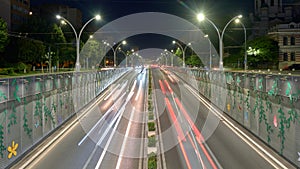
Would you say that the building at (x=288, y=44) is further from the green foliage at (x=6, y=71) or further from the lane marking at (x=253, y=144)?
the lane marking at (x=253, y=144)

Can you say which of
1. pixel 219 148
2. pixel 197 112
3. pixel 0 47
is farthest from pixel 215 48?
pixel 219 148

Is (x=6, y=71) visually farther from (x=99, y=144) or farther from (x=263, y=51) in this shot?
(x=263, y=51)

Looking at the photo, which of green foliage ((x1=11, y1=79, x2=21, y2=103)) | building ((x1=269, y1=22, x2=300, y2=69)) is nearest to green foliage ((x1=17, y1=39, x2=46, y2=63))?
building ((x1=269, y1=22, x2=300, y2=69))

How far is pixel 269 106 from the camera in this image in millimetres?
18469

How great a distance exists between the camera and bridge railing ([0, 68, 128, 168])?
14672 millimetres

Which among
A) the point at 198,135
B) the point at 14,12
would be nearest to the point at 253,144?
the point at 198,135

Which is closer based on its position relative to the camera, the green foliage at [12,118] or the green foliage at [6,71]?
the green foliage at [12,118]

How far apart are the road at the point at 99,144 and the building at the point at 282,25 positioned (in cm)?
6468

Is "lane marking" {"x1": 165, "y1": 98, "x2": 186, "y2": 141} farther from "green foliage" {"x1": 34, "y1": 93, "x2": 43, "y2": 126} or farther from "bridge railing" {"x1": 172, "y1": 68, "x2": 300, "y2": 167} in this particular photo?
"green foliage" {"x1": 34, "y1": 93, "x2": 43, "y2": 126}

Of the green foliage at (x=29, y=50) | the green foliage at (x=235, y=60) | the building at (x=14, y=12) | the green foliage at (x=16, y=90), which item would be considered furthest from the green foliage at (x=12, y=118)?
the building at (x=14, y=12)

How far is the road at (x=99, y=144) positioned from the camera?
1614 cm

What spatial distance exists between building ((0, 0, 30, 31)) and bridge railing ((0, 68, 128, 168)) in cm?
7970

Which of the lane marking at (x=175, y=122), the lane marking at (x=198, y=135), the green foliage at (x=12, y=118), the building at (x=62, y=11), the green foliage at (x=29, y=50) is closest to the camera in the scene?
the green foliage at (x=12, y=118)

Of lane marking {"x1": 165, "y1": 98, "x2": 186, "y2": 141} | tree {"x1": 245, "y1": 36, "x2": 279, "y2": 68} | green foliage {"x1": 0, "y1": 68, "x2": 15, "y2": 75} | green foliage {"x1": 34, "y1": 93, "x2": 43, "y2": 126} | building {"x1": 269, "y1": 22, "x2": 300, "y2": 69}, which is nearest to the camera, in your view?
green foliage {"x1": 34, "y1": 93, "x2": 43, "y2": 126}
